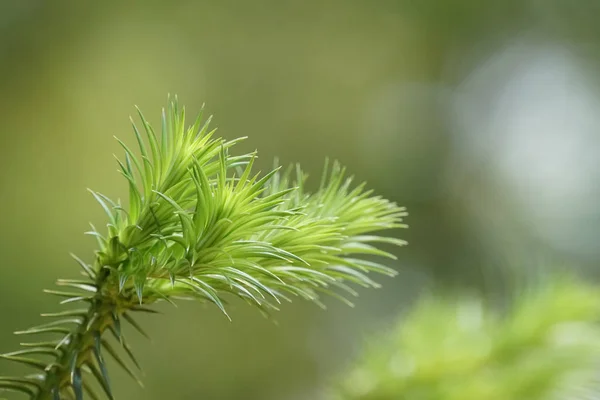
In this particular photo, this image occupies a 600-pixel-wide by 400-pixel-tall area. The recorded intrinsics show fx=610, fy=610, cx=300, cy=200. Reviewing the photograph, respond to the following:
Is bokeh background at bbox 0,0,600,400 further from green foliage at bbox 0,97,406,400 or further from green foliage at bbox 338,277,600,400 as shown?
green foliage at bbox 0,97,406,400

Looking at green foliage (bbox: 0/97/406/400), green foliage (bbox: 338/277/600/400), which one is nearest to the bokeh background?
green foliage (bbox: 338/277/600/400)

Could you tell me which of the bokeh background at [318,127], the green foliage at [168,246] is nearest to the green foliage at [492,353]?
the green foliage at [168,246]

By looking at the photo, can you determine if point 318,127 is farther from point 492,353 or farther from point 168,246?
point 168,246

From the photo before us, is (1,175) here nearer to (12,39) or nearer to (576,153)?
(12,39)

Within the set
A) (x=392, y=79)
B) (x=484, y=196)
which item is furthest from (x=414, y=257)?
(x=392, y=79)

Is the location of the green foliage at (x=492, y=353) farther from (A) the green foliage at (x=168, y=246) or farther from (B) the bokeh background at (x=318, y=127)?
(B) the bokeh background at (x=318, y=127)
